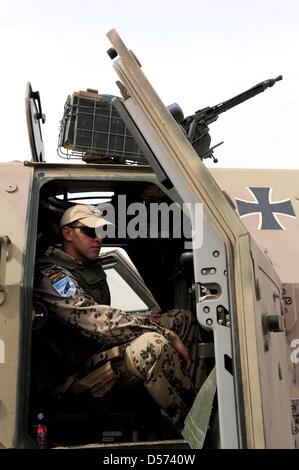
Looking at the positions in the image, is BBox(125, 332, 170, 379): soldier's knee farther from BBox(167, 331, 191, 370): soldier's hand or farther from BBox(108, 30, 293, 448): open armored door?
BBox(108, 30, 293, 448): open armored door

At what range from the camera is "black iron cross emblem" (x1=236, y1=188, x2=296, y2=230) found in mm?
3314

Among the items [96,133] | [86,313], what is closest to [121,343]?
[86,313]

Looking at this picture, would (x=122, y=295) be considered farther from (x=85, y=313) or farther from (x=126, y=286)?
(x=85, y=313)

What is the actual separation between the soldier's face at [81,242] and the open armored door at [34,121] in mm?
448

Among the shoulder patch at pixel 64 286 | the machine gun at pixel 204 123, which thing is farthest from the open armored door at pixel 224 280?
the machine gun at pixel 204 123

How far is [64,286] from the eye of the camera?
2.54 metres

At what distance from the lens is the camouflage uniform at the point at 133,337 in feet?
7.95

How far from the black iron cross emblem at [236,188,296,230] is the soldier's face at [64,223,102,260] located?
89 cm

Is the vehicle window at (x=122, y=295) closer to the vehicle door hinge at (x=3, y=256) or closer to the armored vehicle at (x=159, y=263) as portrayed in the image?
the armored vehicle at (x=159, y=263)

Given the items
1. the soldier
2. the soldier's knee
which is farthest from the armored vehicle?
the soldier's knee

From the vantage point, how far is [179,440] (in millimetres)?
2363
